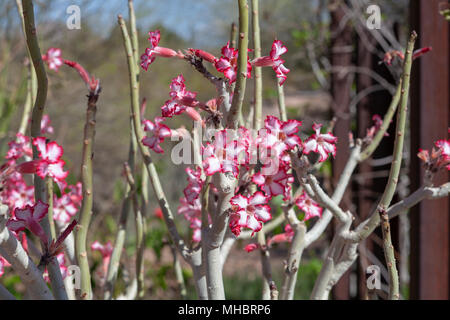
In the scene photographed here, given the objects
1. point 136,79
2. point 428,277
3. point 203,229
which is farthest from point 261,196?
point 428,277

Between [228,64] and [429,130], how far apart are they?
3.32ft

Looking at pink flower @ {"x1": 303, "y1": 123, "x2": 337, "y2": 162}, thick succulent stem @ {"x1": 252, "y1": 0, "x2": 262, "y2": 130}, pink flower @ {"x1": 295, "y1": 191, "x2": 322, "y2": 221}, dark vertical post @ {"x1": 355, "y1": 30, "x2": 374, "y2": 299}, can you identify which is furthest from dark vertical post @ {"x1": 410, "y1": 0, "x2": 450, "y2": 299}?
pink flower @ {"x1": 303, "y1": 123, "x2": 337, "y2": 162}

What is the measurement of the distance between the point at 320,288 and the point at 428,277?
0.75m

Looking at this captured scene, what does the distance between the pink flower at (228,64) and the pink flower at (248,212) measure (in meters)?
0.14

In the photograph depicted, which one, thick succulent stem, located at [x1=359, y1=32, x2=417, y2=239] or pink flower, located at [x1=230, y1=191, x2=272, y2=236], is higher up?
thick succulent stem, located at [x1=359, y1=32, x2=417, y2=239]

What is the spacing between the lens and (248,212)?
0.58m

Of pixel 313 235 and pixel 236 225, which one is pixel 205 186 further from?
pixel 313 235

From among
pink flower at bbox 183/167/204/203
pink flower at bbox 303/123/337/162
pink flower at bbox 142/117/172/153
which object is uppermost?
pink flower at bbox 142/117/172/153

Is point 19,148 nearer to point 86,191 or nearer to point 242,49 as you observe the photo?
point 86,191

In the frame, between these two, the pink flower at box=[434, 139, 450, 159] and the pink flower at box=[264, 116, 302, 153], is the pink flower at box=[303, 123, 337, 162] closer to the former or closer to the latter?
the pink flower at box=[264, 116, 302, 153]

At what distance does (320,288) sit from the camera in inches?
32.9

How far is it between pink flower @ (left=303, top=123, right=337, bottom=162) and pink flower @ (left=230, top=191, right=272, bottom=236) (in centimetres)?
9

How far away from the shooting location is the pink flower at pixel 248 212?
1.86 ft

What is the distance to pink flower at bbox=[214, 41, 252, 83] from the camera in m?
0.58
